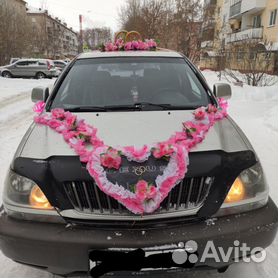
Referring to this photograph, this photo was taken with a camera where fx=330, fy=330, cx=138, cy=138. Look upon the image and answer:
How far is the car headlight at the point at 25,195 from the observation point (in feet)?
6.86

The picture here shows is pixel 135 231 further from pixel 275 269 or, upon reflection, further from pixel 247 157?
pixel 275 269

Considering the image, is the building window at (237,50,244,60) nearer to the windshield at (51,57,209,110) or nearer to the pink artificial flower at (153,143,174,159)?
the windshield at (51,57,209,110)

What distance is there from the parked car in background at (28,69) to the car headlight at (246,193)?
77.1 ft

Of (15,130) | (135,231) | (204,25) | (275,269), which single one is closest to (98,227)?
(135,231)

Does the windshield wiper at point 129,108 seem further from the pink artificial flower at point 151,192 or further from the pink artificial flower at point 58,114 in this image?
the pink artificial flower at point 151,192

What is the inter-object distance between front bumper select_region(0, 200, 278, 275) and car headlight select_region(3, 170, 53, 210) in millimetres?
114

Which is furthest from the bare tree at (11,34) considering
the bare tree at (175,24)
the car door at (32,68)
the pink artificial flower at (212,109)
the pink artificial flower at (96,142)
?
the pink artificial flower at (96,142)

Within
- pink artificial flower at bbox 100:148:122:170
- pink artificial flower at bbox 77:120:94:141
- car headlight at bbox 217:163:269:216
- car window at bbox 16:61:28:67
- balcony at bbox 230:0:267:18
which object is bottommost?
car window at bbox 16:61:28:67

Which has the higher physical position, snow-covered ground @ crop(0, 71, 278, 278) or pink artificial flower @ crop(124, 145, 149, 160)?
pink artificial flower @ crop(124, 145, 149, 160)

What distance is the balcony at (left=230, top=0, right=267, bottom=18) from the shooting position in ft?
101

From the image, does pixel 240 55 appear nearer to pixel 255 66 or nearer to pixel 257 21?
pixel 255 66

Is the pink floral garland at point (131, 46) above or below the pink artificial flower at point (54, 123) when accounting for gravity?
above

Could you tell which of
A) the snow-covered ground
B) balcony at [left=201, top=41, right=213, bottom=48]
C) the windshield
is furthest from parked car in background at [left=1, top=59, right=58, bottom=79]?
the windshield

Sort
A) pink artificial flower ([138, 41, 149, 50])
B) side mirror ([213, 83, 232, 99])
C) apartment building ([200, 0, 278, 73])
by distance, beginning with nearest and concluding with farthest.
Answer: side mirror ([213, 83, 232, 99]), pink artificial flower ([138, 41, 149, 50]), apartment building ([200, 0, 278, 73])
